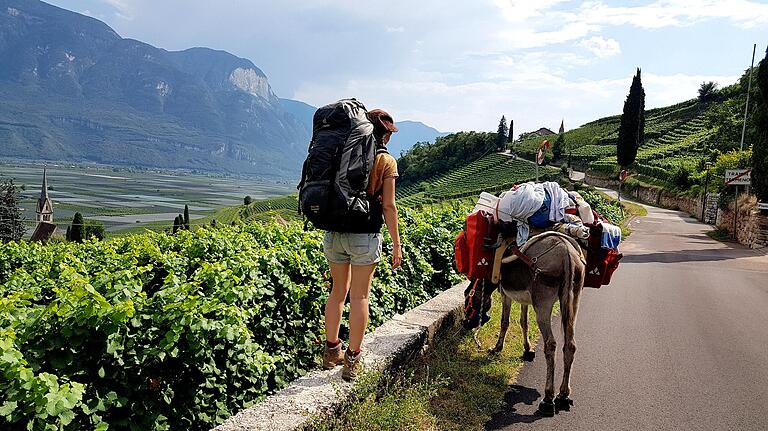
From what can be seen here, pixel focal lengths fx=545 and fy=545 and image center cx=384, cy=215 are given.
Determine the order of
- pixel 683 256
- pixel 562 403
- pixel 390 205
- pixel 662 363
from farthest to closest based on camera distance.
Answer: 1. pixel 683 256
2. pixel 662 363
3. pixel 562 403
4. pixel 390 205

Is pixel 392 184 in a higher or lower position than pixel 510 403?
higher

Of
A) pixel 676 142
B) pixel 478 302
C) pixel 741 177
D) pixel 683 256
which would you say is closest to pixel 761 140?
pixel 741 177

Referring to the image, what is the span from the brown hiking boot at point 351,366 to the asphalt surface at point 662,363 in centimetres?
118

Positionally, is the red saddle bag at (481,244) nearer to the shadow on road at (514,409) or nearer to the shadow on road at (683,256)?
the shadow on road at (514,409)

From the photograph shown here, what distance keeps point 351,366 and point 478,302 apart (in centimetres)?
191

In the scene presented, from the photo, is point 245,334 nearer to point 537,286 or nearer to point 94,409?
point 94,409

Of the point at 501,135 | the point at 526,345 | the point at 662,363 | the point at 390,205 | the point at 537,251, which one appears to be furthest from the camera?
the point at 501,135

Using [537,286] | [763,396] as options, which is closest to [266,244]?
[537,286]

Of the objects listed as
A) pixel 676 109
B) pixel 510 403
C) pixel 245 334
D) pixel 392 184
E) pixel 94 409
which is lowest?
pixel 510 403

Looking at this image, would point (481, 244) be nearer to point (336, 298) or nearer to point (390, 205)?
point (390, 205)

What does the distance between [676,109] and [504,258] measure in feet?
368

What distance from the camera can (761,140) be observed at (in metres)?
22.8

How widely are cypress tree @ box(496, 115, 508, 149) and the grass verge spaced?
10674 cm

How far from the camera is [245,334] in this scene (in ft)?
12.4
